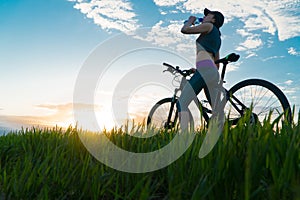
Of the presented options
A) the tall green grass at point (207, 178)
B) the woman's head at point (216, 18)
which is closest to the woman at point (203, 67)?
the woman's head at point (216, 18)

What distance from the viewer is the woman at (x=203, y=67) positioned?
478cm

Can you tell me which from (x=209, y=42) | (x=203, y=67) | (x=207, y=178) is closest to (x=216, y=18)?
(x=209, y=42)

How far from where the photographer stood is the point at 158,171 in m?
1.91

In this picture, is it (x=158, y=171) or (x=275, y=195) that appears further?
(x=158, y=171)

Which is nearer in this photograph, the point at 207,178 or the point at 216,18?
the point at 207,178

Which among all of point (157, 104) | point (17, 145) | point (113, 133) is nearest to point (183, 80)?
point (157, 104)

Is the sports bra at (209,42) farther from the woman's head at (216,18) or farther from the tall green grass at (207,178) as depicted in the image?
the tall green grass at (207,178)

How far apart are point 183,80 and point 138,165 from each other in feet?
16.5

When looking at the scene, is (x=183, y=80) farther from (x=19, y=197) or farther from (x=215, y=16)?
(x=19, y=197)

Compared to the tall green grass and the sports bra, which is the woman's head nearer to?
the sports bra

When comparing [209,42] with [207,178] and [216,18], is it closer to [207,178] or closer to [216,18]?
[216,18]

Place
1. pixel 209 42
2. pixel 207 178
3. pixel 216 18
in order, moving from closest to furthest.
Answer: pixel 207 178 → pixel 209 42 → pixel 216 18

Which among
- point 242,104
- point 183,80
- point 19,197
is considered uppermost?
point 183,80

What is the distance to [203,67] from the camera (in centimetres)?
479
